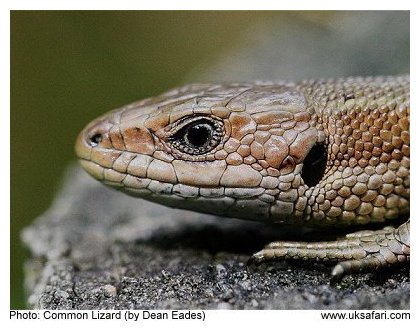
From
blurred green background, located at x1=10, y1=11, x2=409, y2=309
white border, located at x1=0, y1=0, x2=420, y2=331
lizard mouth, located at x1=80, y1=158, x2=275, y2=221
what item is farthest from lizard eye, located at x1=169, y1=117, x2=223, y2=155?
blurred green background, located at x1=10, y1=11, x2=409, y2=309

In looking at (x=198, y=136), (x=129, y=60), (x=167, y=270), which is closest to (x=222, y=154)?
(x=198, y=136)

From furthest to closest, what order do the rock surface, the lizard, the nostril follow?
the nostril < the lizard < the rock surface

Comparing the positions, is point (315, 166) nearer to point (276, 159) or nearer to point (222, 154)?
point (276, 159)

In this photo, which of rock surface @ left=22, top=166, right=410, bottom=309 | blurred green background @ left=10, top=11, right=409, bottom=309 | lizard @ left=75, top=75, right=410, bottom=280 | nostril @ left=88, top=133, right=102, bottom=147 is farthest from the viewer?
blurred green background @ left=10, top=11, right=409, bottom=309

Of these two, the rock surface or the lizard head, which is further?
the lizard head

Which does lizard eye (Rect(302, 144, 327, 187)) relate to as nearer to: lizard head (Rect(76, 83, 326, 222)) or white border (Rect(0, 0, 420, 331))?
lizard head (Rect(76, 83, 326, 222))

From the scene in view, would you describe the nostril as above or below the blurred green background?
below
